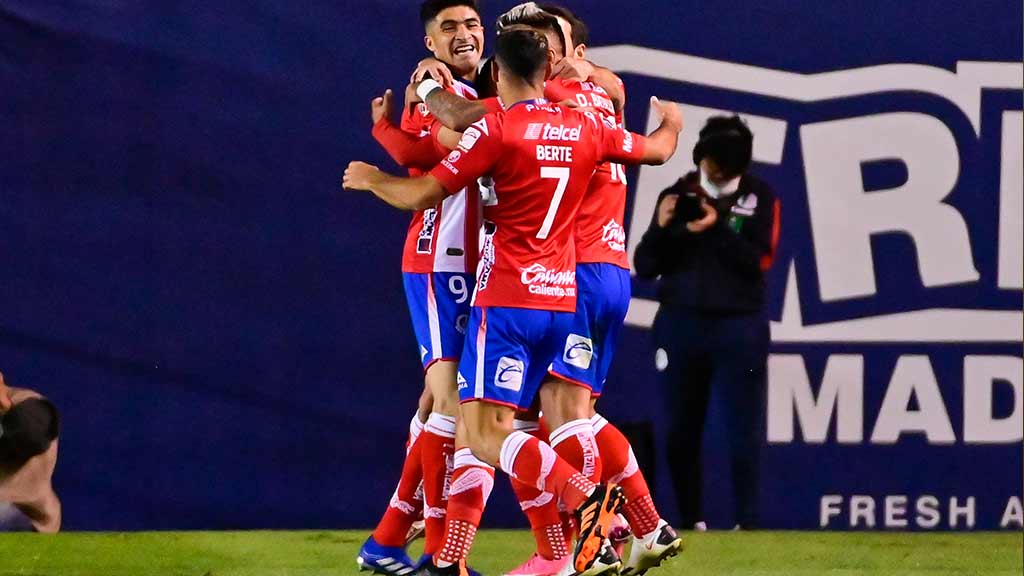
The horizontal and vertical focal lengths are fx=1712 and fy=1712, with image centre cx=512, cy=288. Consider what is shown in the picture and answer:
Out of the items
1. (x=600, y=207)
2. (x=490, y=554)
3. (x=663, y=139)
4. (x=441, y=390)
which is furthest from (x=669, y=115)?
(x=490, y=554)

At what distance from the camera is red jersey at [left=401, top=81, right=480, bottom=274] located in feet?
19.6

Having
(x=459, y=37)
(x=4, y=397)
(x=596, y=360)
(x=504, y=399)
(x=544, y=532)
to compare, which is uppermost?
(x=459, y=37)

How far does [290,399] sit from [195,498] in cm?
58

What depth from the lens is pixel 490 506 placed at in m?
7.34

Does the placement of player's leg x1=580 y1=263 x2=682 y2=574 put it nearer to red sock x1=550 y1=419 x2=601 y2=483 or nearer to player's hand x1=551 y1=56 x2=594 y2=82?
red sock x1=550 y1=419 x2=601 y2=483

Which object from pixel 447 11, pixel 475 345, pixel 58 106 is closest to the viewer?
pixel 475 345

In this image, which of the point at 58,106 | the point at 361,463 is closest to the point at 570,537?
the point at 361,463

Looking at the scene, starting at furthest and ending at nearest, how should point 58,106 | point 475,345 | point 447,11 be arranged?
point 58,106, point 447,11, point 475,345

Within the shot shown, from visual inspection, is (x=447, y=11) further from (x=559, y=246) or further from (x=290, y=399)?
(x=290, y=399)

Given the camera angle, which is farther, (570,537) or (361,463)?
(361,463)

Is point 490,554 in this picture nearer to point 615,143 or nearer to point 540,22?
point 615,143

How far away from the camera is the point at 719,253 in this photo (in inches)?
286

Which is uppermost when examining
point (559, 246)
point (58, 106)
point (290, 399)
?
point (58, 106)

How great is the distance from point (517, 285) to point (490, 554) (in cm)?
169
